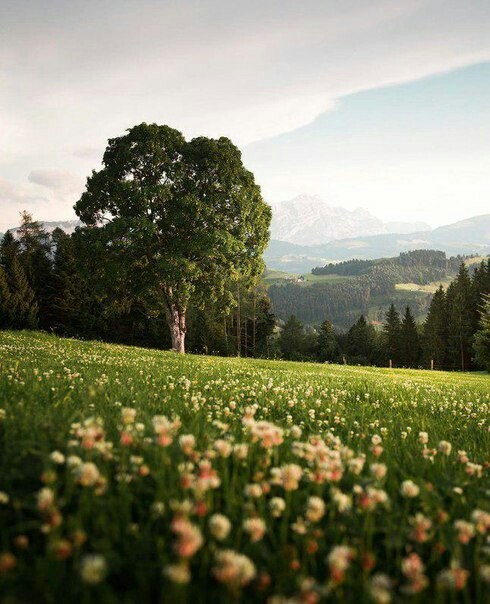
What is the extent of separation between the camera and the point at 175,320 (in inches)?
1219

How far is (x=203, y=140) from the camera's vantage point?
28.5 m

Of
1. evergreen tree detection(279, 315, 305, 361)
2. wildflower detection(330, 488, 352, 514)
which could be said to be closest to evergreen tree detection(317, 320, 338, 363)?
evergreen tree detection(279, 315, 305, 361)

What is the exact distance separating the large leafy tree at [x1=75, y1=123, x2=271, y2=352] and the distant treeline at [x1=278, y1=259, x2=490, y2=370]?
36.4m

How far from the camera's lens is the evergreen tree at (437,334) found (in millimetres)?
80250

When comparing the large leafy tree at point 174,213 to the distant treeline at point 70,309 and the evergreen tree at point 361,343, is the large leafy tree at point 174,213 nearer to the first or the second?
the distant treeline at point 70,309

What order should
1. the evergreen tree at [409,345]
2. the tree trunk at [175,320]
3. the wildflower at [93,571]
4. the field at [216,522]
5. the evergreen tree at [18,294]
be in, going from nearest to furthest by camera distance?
the wildflower at [93,571] → the field at [216,522] → the tree trunk at [175,320] → the evergreen tree at [18,294] → the evergreen tree at [409,345]

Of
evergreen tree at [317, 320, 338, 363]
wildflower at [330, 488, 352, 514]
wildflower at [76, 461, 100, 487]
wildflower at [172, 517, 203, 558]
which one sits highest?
wildflower at [76, 461, 100, 487]

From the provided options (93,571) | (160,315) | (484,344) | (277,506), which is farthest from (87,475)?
(160,315)

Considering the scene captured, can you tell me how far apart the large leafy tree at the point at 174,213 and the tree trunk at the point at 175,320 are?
931 mm

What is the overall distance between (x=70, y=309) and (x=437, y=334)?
70.6 m

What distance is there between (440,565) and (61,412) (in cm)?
351

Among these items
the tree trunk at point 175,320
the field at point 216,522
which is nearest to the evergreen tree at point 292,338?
the tree trunk at point 175,320

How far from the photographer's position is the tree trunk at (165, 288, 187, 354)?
30.3 meters

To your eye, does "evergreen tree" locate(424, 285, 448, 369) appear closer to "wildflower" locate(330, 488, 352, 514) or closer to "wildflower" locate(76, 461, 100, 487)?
"wildflower" locate(330, 488, 352, 514)
